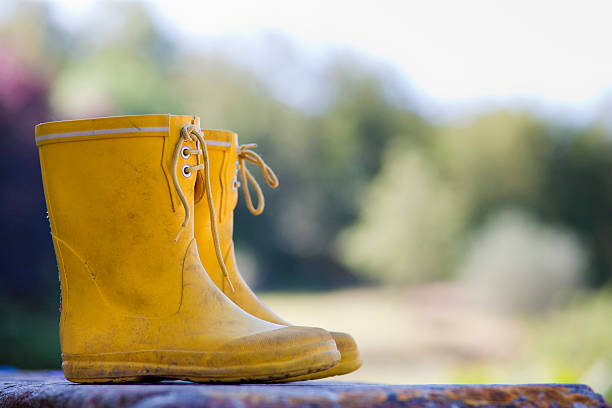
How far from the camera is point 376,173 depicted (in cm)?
1479

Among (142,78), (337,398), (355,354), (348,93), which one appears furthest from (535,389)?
(348,93)

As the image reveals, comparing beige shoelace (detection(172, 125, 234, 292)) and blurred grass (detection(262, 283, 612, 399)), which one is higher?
beige shoelace (detection(172, 125, 234, 292))

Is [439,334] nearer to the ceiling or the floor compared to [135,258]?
nearer to the floor

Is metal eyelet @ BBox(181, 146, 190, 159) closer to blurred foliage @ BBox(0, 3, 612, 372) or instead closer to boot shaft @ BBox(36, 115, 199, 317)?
boot shaft @ BBox(36, 115, 199, 317)

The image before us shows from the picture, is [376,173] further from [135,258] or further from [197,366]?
[197,366]

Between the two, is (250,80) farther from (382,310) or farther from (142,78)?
(382,310)

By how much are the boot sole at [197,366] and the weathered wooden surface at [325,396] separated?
0.14 metres

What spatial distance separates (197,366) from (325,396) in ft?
1.35

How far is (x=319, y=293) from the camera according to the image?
47.4ft

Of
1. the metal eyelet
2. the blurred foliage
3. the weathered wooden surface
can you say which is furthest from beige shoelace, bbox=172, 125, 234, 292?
the blurred foliage

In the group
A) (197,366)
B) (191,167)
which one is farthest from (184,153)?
(197,366)

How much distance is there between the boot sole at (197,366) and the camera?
1415 millimetres

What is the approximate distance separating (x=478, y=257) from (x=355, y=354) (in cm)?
1140

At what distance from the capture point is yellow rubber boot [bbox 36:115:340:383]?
1.49 metres
